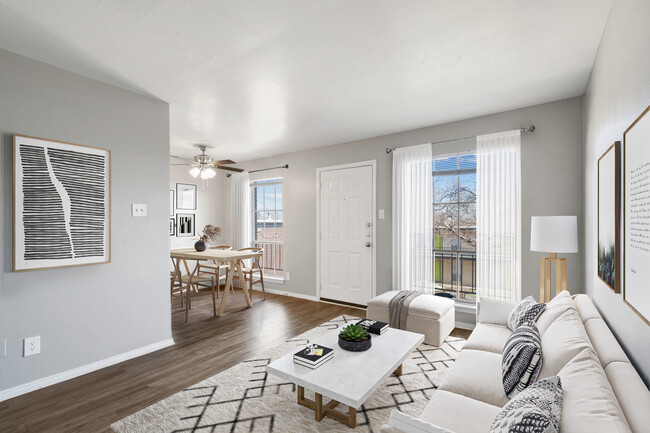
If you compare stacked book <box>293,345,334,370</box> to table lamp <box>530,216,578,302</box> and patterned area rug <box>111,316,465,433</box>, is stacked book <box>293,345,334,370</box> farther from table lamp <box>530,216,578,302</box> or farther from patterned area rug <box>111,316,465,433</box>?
table lamp <box>530,216,578,302</box>

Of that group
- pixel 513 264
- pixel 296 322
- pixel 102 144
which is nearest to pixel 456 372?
pixel 513 264

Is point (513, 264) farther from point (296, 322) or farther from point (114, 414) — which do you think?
point (114, 414)

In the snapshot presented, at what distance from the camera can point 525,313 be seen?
7.47 ft

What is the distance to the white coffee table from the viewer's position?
5.74 ft

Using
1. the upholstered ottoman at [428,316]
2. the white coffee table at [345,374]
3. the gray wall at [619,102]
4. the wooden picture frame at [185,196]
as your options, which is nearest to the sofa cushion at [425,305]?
the upholstered ottoman at [428,316]

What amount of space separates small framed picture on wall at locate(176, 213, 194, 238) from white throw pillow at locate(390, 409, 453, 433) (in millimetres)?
5650

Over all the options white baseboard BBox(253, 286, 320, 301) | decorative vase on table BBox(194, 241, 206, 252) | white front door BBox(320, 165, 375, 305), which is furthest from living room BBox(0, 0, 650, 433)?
white baseboard BBox(253, 286, 320, 301)

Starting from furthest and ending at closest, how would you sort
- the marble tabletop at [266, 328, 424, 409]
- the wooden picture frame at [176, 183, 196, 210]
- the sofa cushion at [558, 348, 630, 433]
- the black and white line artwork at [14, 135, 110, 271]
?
1. the wooden picture frame at [176, 183, 196, 210]
2. the black and white line artwork at [14, 135, 110, 271]
3. the marble tabletop at [266, 328, 424, 409]
4. the sofa cushion at [558, 348, 630, 433]

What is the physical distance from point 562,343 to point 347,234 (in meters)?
3.46

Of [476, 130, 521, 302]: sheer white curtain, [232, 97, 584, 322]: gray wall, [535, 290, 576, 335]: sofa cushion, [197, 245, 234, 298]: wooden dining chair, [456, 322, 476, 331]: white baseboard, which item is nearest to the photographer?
[535, 290, 576, 335]: sofa cushion

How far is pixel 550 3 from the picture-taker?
5.86 ft

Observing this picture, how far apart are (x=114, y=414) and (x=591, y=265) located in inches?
144

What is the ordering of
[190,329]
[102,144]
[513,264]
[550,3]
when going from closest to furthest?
[550,3] → [102,144] → [513,264] → [190,329]

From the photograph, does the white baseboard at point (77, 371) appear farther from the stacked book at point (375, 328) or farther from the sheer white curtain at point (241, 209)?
the sheer white curtain at point (241, 209)
